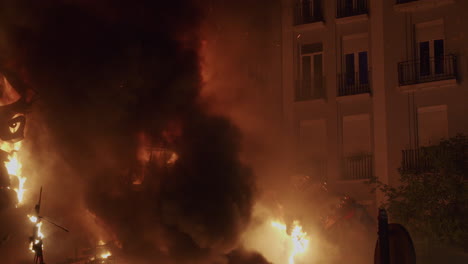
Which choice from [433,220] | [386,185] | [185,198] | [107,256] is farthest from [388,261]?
[386,185]

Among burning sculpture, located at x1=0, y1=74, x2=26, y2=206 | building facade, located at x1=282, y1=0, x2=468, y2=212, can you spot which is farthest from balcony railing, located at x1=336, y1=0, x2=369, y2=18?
burning sculpture, located at x1=0, y1=74, x2=26, y2=206

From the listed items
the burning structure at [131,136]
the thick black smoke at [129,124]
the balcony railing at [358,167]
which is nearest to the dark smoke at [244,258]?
the burning structure at [131,136]

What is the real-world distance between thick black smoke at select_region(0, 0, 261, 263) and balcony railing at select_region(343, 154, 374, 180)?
9.44 meters

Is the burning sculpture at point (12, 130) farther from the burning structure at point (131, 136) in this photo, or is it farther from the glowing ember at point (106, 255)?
the glowing ember at point (106, 255)

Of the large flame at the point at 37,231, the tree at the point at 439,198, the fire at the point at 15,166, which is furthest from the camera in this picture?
the tree at the point at 439,198

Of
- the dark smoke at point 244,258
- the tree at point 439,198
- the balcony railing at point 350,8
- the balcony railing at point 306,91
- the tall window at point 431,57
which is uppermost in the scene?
the balcony railing at point 350,8

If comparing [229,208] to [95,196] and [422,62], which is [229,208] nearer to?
[95,196]

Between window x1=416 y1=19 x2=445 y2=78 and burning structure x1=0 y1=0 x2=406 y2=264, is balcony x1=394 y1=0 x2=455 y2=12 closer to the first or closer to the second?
window x1=416 y1=19 x2=445 y2=78

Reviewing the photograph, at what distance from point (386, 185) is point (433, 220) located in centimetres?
285

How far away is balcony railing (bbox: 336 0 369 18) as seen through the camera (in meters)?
34.8

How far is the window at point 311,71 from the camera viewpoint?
3556cm

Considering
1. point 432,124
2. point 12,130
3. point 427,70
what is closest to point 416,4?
point 427,70

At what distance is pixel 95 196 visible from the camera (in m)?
24.5

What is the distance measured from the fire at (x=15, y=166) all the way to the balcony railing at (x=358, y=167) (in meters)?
14.7
